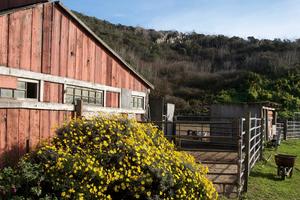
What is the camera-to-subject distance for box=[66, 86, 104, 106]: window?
10073 mm

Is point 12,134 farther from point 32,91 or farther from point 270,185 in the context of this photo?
point 270,185

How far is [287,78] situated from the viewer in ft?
172

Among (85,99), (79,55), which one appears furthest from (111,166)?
(79,55)

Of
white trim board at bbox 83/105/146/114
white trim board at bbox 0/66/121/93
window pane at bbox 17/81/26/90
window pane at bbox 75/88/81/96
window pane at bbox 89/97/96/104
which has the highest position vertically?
white trim board at bbox 0/66/121/93

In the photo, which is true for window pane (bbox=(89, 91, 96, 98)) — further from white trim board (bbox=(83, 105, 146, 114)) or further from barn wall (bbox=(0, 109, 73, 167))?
barn wall (bbox=(0, 109, 73, 167))

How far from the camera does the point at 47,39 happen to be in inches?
360

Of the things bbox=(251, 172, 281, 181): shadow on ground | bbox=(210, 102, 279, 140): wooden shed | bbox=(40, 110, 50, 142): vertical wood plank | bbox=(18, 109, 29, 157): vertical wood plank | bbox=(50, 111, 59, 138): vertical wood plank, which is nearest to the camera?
bbox=(18, 109, 29, 157): vertical wood plank

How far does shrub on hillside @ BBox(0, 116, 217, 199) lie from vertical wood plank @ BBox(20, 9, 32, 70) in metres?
1.53

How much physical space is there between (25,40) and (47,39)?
74cm

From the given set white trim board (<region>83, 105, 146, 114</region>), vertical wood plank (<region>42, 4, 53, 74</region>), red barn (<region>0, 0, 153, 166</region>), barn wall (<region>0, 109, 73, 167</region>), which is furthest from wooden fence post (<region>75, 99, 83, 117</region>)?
vertical wood plank (<region>42, 4, 53, 74</region>)

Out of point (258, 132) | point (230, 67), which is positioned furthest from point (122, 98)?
point (230, 67)

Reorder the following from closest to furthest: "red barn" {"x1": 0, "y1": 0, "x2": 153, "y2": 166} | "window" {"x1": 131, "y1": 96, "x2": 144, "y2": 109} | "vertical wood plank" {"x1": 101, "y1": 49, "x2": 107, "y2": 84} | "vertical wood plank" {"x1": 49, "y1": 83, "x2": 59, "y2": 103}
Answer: "red barn" {"x1": 0, "y1": 0, "x2": 153, "y2": 166} → "vertical wood plank" {"x1": 49, "y1": 83, "x2": 59, "y2": 103} → "vertical wood plank" {"x1": 101, "y1": 49, "x2": 107, "y2": 84} → "window" {"x1": 131, "y1": 96, "x2": 144, "y2": 109}

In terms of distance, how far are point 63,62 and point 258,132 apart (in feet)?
35.0

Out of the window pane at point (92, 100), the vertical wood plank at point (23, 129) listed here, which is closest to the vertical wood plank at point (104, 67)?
the window pane at point (92, 100)
